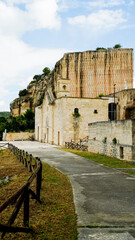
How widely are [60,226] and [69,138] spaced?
24289 mm

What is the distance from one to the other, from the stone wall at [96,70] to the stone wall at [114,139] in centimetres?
2965

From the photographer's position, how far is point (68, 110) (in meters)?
29.4

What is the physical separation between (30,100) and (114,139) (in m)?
46.5

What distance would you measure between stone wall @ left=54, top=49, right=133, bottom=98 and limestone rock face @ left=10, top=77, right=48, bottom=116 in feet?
30.4

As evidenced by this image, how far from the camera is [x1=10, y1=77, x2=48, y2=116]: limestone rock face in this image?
5878 cm

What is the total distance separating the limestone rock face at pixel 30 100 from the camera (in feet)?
193

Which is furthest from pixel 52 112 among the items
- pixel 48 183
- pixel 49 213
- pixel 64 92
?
pixel 49 213

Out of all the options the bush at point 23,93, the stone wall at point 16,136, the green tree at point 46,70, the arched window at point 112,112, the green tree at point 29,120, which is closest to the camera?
the arched window at point 112,112

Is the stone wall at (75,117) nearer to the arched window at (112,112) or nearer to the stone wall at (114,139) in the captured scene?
the arched window at (112,112)

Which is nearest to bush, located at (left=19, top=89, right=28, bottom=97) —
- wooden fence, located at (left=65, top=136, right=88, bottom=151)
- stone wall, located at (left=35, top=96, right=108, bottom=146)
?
stone wall, located at (left=35, top=96, right=108, bottom=146)

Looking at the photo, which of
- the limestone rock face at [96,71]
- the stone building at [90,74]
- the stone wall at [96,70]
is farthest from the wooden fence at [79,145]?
the stone wall at [96,70]

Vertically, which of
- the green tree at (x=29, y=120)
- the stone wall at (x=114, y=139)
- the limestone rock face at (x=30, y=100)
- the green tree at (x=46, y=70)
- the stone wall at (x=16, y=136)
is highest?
the green tree at (x=46, y=70)

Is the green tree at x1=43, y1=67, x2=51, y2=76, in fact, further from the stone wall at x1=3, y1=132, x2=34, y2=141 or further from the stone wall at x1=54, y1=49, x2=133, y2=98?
the stone wall at x1=3, y1=132, x2=34, y2=141

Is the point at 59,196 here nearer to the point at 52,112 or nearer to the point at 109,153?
the point at 109,153
